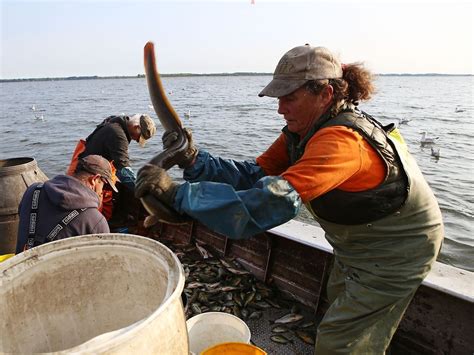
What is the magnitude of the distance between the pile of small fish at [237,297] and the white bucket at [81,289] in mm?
1973

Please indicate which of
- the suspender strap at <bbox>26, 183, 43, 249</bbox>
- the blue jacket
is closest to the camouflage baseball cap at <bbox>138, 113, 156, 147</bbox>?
the suspender strap at <bbox>26, 183, 43, 249</bbox>

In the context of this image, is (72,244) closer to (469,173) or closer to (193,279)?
(193,279)

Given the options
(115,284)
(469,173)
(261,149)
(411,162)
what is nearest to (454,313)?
(411,162)

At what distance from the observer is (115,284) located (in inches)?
98.9

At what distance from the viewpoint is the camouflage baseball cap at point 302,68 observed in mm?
2568

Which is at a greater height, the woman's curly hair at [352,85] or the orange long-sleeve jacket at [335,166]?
the woman's curly hair at [352,85]

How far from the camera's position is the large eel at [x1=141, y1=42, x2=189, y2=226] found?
226 centimetres

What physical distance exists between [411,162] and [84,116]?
35.1 metres

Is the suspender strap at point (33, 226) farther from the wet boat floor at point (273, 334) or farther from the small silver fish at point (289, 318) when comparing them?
the small silver fish at point (289, 318)

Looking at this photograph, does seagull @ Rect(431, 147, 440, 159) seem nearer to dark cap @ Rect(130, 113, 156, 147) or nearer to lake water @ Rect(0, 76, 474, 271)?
lake water @ Rect(0, 76, 474, 271)

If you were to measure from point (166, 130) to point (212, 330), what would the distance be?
213 centimetres

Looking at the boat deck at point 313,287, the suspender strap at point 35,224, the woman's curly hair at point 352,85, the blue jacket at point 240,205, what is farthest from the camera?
the boat deck at point 313,287

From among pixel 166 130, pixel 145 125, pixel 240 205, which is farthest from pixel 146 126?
pixel 240 205

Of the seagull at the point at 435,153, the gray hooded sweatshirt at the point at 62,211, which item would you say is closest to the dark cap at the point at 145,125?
the gray hooded sweatshirt at the point at 62,211
